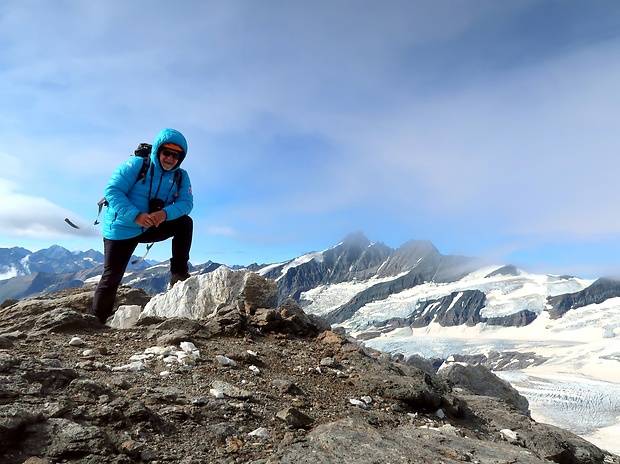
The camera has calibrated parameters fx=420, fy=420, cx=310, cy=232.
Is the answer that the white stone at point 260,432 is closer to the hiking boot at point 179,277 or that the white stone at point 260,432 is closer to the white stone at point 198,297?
the white stone at point 198,297

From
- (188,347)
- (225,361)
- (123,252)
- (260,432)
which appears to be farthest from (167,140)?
(260,432)

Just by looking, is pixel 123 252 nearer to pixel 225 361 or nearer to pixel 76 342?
pixel 76 342

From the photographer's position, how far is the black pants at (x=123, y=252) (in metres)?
8.73

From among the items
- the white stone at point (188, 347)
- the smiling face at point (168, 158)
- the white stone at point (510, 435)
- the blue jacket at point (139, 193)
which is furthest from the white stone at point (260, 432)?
the smiling face at point (168, 158)

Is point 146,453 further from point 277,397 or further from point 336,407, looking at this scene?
point 336,407

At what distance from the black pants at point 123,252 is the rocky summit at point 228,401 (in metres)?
0.51

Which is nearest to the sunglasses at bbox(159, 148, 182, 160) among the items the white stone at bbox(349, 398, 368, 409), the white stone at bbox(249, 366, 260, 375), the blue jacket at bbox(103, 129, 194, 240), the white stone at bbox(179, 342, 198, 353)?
the blue jacket at bbox(103, 129, 194, 240)

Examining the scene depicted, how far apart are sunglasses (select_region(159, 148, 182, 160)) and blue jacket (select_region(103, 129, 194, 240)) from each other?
0.39 feet

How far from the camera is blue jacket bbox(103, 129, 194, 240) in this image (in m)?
8.16

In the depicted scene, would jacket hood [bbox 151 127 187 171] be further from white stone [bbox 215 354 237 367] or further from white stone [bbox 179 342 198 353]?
white stone [bbox 215 354 237 367]

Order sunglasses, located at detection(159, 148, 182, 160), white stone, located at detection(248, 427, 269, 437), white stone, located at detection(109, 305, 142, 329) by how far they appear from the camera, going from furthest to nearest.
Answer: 1. white stone, located at detection(109, 305, 142, 329)
2. sunglasses, located at detection(159, 148, 182, 160)
3. white stone, located at detection(248, 427, 269, 437)

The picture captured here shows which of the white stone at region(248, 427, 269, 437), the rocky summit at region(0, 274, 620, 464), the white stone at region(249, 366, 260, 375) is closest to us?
the rocky summit at region(0, 274, 620, 464)

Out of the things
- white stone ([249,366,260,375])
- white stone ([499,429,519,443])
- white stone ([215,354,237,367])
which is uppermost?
white stone ([215,354,237,367])

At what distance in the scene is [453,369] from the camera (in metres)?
16.0
